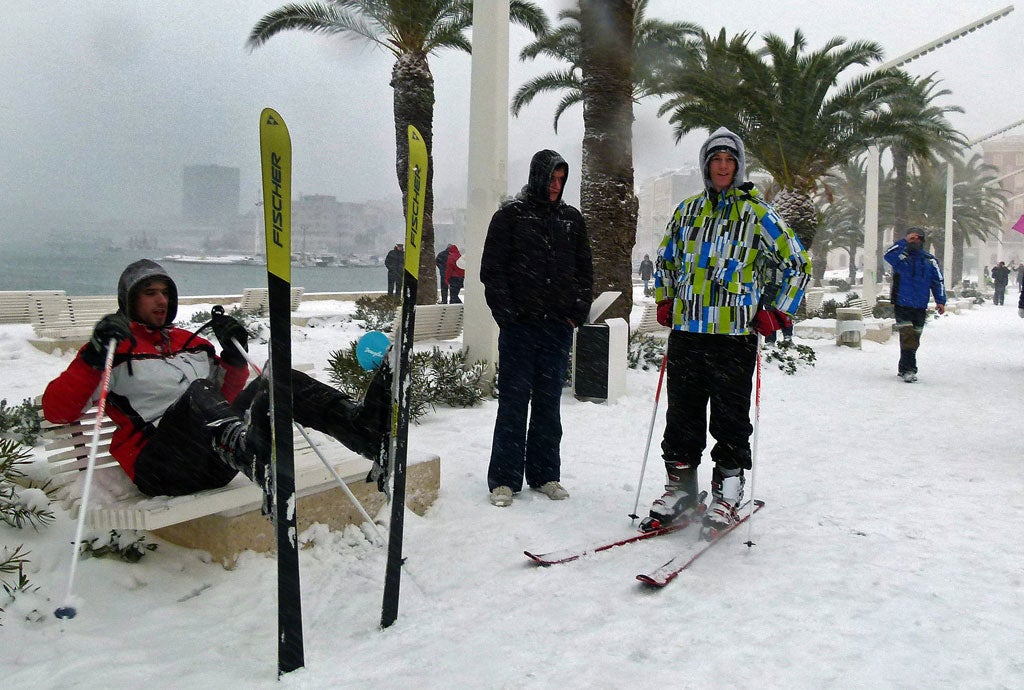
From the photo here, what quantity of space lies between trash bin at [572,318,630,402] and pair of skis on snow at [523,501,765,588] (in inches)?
139

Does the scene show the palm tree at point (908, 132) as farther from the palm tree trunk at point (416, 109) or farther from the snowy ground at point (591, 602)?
the snowy ground at point (591, 602)

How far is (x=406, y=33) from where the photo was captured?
624 inches

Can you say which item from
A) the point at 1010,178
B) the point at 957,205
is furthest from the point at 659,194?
the point at 957,205

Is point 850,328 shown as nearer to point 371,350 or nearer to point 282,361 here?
point 371,350

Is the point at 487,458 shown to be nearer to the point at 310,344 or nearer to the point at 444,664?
the point at 444,664

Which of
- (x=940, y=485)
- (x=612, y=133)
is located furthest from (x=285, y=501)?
(x=612, y=133)

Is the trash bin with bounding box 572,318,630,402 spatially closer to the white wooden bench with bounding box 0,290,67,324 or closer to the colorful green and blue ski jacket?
the colorful green and blue ski jacket

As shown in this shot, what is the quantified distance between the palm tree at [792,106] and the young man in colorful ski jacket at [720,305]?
511 inches

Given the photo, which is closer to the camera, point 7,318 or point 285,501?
point 285,501

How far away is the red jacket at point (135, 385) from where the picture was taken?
2959 millimetres

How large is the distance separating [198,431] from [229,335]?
0.53 metres

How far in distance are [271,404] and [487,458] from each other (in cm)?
297

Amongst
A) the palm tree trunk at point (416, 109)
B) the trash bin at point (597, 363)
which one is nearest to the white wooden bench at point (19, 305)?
the palm tree trunk at point (416, 109)

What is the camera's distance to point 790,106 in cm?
1560
